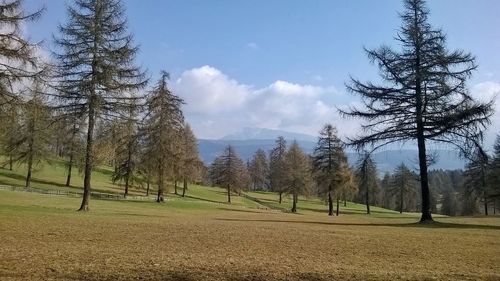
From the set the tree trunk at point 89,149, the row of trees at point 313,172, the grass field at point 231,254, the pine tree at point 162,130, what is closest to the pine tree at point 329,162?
the row of trees at point 313,172

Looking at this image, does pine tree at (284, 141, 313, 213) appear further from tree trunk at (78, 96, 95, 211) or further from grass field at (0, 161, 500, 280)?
grass field at (0, 161, 500, 280)

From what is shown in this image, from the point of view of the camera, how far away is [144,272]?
8.76 m

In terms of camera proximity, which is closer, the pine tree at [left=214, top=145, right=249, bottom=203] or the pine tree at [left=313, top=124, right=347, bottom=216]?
the pine tree at [left=313, top=124, right=347, bottom=216]

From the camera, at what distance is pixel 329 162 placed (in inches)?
2104

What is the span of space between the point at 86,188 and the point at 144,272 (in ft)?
60.6

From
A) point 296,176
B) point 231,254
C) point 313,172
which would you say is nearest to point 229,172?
point 296,176

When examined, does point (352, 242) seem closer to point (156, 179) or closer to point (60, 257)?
point (60, 257)

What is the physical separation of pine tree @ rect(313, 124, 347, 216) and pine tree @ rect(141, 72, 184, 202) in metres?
17.5

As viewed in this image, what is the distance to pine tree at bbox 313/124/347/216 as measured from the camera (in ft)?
174

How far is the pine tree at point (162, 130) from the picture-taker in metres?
44.2

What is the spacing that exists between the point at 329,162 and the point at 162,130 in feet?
66.7

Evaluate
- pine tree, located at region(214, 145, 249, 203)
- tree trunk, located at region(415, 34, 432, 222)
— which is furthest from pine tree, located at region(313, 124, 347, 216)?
tree trunk, located at region(415, 34, 432, 222)

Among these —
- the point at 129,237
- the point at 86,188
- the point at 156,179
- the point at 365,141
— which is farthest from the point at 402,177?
the point at 129,237

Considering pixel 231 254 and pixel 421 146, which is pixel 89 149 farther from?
pixel 421 146
